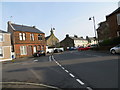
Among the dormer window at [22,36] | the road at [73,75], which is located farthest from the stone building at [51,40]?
the road at [73,75]

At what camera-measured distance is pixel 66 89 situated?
534 cm

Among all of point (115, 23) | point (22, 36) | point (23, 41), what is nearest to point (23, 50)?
point (23, 41)

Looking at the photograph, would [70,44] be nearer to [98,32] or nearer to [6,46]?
[98,32]

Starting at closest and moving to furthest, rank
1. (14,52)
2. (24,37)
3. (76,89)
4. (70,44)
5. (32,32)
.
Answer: (76,89) < (14,52) < (24,37) < (32,32) < (70,44)

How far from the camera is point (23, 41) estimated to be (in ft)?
117

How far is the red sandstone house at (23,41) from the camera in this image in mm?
33906

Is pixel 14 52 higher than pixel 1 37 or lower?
lower

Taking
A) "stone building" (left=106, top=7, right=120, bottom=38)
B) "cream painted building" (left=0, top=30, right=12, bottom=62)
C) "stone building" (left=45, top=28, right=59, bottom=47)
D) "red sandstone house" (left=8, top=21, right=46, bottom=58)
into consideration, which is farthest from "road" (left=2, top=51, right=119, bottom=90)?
"stone building" (left=45, top=28, right=59, bottom=47)

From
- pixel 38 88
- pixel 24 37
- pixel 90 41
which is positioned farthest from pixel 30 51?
pixel 90 41

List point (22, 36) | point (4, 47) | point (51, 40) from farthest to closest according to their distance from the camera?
point (51, 40) → point (22, 36) → point (4, 47)

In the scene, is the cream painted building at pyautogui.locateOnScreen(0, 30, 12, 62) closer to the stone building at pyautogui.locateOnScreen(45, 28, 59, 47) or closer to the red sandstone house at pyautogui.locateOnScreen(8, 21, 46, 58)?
the red sandstone house at pyautogui.locateOnScreen(8, 21, 46, 58)

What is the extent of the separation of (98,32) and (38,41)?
22.4 meters

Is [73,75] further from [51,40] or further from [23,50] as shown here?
[51,40]

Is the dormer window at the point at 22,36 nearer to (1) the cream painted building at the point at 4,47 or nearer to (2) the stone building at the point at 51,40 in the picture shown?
(1) the cream painted building at the point at 4,47
